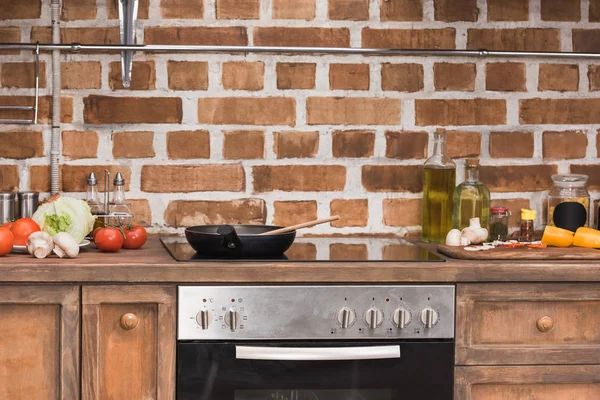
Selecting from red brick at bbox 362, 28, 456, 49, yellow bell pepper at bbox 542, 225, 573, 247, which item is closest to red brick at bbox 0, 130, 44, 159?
red brick at bbox 362, 28, 456, 49

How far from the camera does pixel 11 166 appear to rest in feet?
7.85

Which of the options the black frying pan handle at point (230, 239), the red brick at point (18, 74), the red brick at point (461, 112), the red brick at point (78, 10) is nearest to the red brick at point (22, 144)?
the red brick at point (18, 74)

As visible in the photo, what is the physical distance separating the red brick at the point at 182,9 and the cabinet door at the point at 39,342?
0.97 m

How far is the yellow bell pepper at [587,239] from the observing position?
2.10 meters

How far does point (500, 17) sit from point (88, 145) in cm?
133

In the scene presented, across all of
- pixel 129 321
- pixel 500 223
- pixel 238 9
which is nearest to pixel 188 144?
pixel 238 9

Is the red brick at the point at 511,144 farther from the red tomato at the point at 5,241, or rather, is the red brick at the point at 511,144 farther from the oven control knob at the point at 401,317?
the red tomato at the point at 5,241

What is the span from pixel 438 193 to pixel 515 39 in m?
0.56

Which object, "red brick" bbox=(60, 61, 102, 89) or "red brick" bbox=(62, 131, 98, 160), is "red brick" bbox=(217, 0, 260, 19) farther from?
"red brick" bbox=(62, 131, 98, 160)

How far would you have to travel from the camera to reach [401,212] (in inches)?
98.1

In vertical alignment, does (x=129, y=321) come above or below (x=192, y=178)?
below

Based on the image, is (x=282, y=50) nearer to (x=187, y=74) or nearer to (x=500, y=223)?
(x=187, y=74)

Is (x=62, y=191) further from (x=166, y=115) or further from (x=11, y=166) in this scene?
(x=166, y=115)

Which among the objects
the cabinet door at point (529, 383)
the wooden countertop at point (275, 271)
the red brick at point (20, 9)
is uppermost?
the red brick at point (20, 9)
